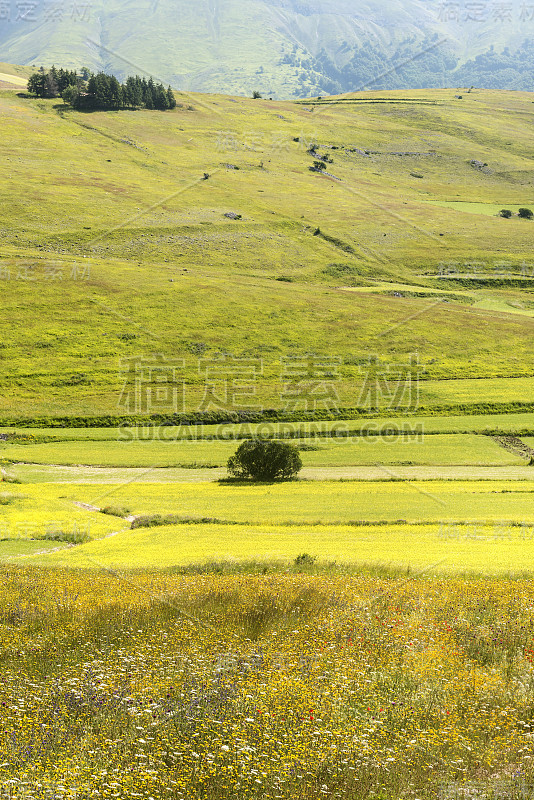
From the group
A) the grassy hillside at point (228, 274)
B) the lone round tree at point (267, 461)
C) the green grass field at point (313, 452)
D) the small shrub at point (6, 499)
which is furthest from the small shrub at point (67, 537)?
the grassy hillside at point (228, 274)

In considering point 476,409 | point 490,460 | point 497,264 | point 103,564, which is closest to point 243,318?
point 476,409

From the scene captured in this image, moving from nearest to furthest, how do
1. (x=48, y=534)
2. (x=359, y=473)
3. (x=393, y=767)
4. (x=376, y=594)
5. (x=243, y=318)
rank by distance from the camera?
1. (x=393, y=767)
2. (x=376, y=594)
3. (x=48, y=534)
4. (x=359, y=473)
5. (x=243, y=318)

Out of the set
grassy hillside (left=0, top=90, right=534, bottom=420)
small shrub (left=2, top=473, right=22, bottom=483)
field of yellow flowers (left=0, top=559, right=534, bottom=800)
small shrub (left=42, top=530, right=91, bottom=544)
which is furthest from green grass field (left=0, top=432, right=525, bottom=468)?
field of yellow flowers (left=0, top=559, right=534, bottom=800)

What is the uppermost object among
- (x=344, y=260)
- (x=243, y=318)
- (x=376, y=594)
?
(x=344, y=260)

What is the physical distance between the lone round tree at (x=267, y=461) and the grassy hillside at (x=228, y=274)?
24.5 m

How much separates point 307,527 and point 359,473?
66.5 feet

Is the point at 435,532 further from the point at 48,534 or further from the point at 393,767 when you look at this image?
the point at 393,767

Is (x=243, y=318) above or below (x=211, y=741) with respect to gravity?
above

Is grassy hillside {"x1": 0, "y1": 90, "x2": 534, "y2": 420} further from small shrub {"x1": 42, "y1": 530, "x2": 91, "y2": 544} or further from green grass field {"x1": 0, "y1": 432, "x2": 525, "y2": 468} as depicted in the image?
small shrub {"x1": 42, "y1": 530, "x2": 91, "y2": 544}

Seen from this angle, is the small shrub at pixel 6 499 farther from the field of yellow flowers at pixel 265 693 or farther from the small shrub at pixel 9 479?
the field of yellow flowers at pixel 265 693

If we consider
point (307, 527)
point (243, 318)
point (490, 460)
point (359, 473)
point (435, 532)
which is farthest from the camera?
point (243, 318)

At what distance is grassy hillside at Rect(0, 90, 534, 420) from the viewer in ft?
298

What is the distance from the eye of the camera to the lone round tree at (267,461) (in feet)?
179

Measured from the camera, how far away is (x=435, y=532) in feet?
109
